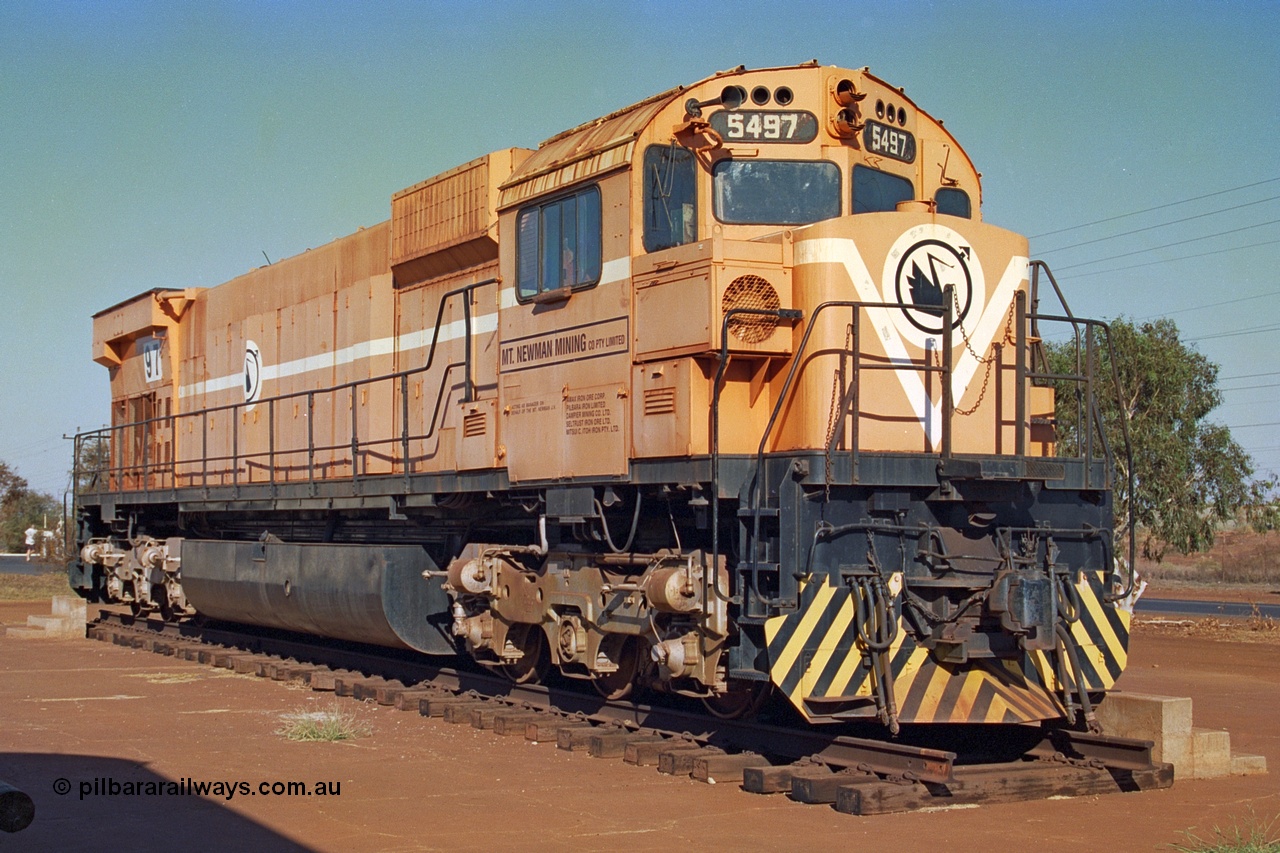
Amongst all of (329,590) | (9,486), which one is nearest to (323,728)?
(329,590)

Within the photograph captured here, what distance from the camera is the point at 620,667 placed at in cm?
1076

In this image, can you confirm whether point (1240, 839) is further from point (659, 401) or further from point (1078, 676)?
point (659, 401)

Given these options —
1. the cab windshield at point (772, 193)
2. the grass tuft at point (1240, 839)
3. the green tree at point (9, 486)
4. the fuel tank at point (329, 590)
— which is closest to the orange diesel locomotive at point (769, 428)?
the cab windshield at point (772, 193)

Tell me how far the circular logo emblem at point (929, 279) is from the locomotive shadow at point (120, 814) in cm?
492

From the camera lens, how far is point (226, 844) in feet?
22.9

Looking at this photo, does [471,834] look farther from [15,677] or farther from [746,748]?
[15,677]

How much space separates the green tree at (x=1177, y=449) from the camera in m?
37.8

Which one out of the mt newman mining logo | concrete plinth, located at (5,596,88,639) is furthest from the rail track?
concrete plinth, located at (5,596,88,639)

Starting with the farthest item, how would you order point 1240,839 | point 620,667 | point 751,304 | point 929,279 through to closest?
point 620,667
point 929,279
point 751,304
point 1240,839

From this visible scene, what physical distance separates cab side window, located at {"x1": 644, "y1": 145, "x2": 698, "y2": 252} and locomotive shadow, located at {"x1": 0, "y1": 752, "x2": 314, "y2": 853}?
15.0 feet

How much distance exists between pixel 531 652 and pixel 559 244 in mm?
3704

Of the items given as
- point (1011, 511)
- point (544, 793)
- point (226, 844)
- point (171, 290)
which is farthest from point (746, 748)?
point (171, 290)

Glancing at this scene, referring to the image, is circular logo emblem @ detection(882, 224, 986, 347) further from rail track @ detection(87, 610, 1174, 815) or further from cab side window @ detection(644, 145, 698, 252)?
rail track @ detection(87, 610, 1174, 815)

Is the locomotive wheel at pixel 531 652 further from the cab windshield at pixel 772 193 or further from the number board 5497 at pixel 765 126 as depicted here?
the number board 5497 at pixel 765 126
